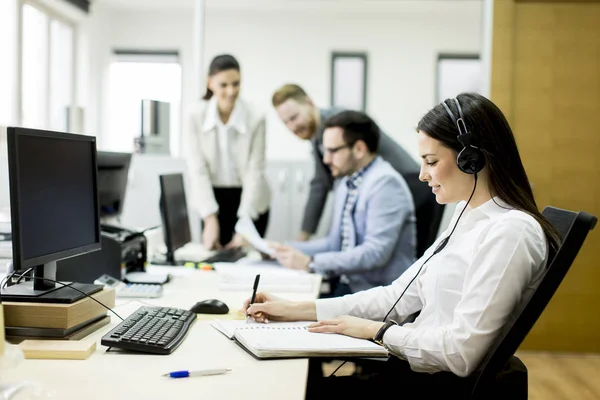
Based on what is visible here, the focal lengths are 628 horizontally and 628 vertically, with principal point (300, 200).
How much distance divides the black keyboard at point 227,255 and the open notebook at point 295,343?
4.58 feet

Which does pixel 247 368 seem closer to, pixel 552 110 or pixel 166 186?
pixel 166 186

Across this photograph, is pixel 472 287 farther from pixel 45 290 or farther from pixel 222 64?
pixel 222 64

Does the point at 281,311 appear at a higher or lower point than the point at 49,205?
lower

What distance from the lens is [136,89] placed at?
21.8 feet

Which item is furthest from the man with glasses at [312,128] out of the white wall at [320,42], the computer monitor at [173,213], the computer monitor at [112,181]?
the white wall at [320,42]

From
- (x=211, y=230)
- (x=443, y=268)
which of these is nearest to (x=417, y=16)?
(x=211, y=230)

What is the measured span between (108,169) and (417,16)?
477 cm

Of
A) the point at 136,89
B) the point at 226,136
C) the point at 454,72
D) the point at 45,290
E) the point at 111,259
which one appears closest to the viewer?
the point at 45,290

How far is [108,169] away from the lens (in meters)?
2.62

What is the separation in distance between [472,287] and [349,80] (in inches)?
229

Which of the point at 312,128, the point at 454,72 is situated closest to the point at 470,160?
the point at 312,128

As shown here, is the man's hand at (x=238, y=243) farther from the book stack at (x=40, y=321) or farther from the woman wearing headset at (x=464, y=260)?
the book stack at (x=40, y=321)

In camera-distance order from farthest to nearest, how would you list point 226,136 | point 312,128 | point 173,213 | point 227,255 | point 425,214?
point 226,136 → point 312,128 → point 425,214 → point 227,255 → point 173,213

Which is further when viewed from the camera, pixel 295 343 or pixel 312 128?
pixel 312 128
